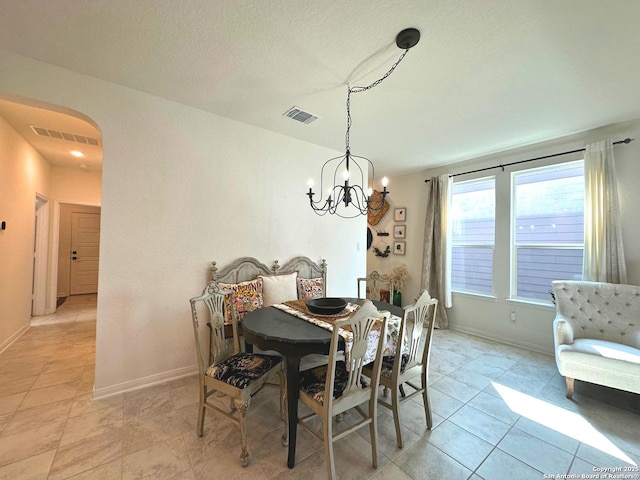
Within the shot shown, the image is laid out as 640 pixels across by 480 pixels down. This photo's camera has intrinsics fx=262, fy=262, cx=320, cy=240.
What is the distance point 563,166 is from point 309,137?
3.31m

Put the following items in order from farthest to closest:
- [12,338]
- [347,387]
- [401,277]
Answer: [401,277] → [12,338] → [347,387]

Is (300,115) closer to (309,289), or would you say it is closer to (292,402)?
(309,289)

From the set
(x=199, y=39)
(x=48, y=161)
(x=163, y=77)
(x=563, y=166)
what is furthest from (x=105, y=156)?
(x=563, y=166)

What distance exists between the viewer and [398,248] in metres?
5.19

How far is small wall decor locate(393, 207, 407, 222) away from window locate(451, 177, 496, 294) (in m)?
0.88

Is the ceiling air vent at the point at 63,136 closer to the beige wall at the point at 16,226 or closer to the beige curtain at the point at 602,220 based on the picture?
the beige wall at the point at 16,226

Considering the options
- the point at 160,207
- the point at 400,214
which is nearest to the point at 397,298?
the point at 400,214

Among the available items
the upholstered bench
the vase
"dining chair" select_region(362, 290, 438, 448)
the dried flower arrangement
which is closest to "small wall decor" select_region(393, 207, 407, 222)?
the dried flower arrangement

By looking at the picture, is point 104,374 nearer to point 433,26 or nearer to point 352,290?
point 352,290

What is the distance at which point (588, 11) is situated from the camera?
156 cm

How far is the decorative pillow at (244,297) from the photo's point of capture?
2.69 meters

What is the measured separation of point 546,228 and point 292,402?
388cm

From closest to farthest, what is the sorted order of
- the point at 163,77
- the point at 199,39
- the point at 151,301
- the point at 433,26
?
the point at 433,26 < the point at 199,39 < the point at 163,77 < the point at 151,301

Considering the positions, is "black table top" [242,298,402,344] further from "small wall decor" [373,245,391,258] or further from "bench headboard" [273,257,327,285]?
"small wall decor" [373,245,391,258]
